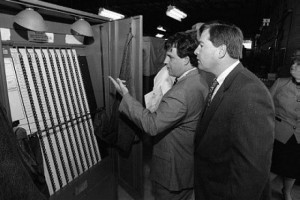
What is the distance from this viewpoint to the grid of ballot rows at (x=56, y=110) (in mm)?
1523

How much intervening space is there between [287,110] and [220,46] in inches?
60.5

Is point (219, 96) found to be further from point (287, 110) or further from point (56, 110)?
point (287, 110)

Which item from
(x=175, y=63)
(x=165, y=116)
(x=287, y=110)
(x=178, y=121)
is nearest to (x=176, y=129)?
(x=178, y=121)

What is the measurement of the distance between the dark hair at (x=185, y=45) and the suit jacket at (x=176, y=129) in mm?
111

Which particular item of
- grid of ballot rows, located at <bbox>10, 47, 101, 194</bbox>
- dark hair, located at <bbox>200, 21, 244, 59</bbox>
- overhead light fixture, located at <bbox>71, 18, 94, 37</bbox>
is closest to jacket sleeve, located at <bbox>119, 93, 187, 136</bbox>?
dark hair, located at <bbox>200, 21, 244, 59</bbox>

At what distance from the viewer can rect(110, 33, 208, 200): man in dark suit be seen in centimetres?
147

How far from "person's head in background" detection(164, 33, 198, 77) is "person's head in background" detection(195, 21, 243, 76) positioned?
29 centimetres

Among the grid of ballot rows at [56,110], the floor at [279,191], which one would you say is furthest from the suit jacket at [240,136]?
the floor at [279,191]

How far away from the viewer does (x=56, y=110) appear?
1.72m

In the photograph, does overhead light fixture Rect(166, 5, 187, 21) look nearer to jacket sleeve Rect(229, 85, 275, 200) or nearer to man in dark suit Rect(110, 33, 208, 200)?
man in dark suit Rect(110, 33, 208, 200)

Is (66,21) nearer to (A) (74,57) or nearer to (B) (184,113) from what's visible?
(A) (74,57)

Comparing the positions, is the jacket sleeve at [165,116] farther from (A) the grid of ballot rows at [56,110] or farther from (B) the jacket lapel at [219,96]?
(A) the grid of ballot rows at [56,110]

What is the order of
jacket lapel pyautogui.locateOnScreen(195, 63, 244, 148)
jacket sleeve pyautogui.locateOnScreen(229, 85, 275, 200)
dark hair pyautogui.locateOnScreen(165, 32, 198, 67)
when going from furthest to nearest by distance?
dark hair pyautogui.locateOnScreen(165, 32, 198, 67)
jacket lapel pyautogui.locateOnScreen(195, 63, 244, 148)
jacket sleeve pyautogui.locateOnScreen(229, 85, 275, 200)

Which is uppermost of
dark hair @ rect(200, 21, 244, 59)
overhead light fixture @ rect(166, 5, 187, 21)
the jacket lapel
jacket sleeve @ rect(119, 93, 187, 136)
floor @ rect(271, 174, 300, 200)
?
overhead light fixture @ rect(166, 5, 187, 21)
